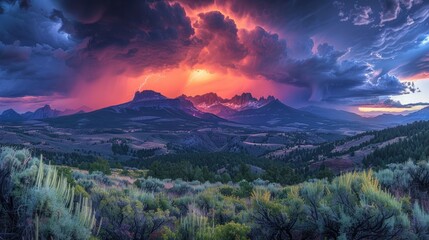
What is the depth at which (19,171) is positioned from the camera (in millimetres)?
8422

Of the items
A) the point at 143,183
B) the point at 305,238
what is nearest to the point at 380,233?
the point at 305,238

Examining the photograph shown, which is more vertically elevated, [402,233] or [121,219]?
[402,233]

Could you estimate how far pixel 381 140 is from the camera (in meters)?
152

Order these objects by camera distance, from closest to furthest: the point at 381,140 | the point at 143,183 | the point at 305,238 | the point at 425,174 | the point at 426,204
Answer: the point at 305,238, the point at 426,204, the point at 425,174, the point at 143,183, the point at 381,140

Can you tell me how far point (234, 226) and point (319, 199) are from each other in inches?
119

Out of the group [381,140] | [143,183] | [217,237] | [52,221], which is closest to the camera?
[52,221]

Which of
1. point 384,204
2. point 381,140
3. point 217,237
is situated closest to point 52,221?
point 217,237

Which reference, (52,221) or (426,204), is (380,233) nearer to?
(426,204)

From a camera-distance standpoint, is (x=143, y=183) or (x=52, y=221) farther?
(x=143, y=183)

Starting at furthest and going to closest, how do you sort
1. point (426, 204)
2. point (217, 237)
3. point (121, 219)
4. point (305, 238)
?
1. point (426, 204)
2. point (121, 219)
3. point (305, 238)
4. point (217, 237)

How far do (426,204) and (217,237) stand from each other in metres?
9.60

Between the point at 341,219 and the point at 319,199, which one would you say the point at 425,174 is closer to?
the point at 319,199

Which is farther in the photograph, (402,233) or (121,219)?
(121,219)

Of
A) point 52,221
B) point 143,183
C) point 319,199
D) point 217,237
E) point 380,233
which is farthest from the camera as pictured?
point 143,183
